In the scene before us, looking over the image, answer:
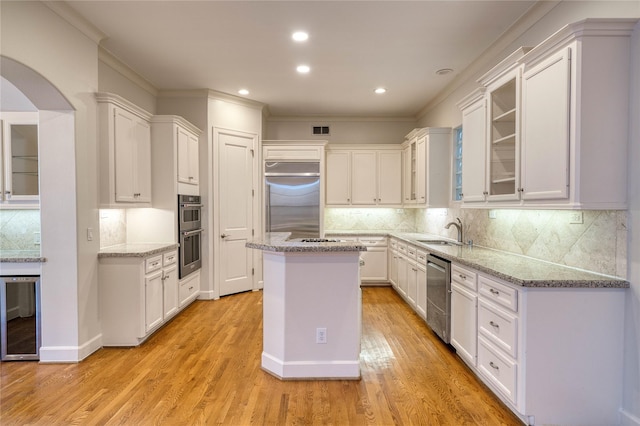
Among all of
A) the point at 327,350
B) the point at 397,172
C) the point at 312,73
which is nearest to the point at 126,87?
the point at 312,73

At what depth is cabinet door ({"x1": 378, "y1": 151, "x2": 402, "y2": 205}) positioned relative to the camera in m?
6.09

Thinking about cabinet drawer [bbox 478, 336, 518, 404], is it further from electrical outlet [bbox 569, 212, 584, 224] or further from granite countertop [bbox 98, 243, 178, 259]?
granite countertop [bbox 98, 243, 178, 259]

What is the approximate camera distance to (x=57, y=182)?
3037 mm

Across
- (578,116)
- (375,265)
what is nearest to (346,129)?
(375,265)

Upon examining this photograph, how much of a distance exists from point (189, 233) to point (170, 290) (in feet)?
2.71

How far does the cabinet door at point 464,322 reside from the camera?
9.02ft

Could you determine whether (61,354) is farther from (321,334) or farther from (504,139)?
(504,139)

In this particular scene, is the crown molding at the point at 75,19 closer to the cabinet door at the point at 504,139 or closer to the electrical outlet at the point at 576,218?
the cabinet door at the point at 504,139

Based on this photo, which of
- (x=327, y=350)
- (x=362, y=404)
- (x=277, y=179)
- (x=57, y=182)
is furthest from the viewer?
(x=277, y=179)

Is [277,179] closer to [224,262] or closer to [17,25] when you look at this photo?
[224,262]

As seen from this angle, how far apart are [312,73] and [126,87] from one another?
2.35 m

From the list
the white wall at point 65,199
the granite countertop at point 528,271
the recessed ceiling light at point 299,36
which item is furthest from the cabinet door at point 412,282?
the white wall at point 65,199

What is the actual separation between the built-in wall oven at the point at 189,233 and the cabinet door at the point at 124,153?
687mm

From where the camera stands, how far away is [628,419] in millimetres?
2047
